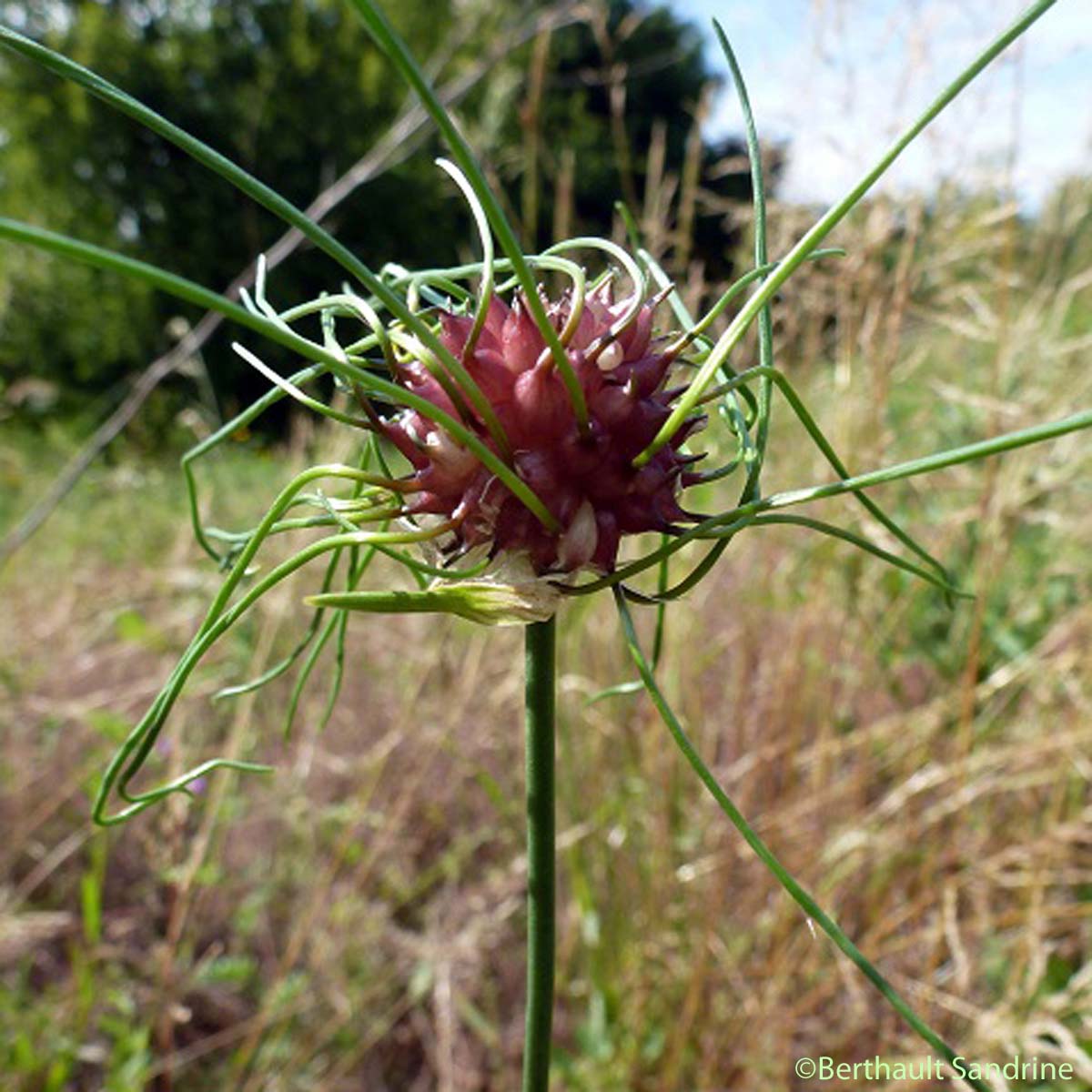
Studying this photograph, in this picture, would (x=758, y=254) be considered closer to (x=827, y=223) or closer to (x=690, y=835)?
(x=827, y=223)

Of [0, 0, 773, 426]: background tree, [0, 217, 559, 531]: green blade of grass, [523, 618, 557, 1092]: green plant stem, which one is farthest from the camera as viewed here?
[0, 0, 773, 426]: background tree

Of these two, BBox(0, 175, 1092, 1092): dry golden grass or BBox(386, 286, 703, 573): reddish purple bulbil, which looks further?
BBox(0, 175, 1092, 1092): dry golden grass

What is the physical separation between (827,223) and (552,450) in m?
0.08

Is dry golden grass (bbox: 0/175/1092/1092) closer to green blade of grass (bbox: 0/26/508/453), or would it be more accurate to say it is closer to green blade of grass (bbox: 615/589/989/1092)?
green blade of grass (bbox: 615/589/989/1092)

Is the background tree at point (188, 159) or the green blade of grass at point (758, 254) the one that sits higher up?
the background tree at point (188, 159)

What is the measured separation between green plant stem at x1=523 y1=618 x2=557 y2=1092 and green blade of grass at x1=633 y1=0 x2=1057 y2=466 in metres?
0.05

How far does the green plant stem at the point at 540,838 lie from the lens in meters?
0.27

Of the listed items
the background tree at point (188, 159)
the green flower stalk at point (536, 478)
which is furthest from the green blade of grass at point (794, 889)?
the background tree at point (188, 159)

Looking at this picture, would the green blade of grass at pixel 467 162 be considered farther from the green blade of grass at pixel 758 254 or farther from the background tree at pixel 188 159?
the background tree at pixel 188 159

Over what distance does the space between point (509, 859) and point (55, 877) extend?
0.49 meters

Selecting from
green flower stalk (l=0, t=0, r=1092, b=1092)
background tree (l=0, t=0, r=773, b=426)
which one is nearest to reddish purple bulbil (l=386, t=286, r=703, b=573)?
green flower stalk (l=0, t=0, r=1092, b=1092)

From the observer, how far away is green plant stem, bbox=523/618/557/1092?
268mm

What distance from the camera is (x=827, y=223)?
8.5 inches

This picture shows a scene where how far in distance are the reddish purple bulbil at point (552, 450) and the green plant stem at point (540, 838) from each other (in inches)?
0.9
